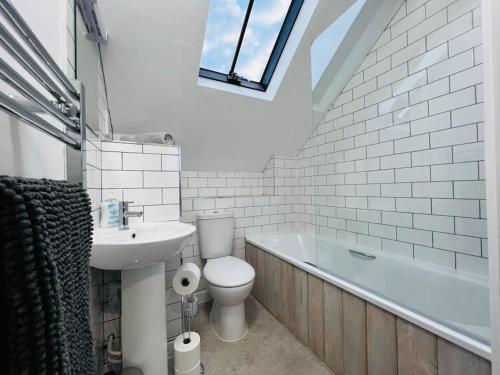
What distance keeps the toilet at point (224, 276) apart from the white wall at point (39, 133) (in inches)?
48.3

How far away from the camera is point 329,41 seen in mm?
1807

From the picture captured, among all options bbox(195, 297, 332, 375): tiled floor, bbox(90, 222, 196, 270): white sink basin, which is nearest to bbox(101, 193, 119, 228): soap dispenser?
bbox(90, 222, 196, 270): white sink basin

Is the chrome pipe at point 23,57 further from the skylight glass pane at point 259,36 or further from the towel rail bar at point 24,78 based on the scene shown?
→ the skylight glass pane at point 259,36

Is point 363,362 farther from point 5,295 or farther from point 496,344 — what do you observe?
point 5,295

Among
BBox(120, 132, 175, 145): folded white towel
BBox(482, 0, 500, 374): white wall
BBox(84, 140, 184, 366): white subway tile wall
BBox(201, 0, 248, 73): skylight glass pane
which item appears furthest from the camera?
BBox(201, 0, 248, 73): skylight glass pane

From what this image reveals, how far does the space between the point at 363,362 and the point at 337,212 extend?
126 centimetres

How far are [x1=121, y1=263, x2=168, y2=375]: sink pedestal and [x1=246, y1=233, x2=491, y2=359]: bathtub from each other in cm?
97

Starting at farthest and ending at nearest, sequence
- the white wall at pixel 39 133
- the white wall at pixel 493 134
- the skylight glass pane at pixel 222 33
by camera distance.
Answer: the skylight glass pane at pixel 222 33, the white wall at pixel 493 134, the white wall at pixel 39 133

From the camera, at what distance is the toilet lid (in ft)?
4.97

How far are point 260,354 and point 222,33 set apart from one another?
2.49 metres

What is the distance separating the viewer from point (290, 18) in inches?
69.3

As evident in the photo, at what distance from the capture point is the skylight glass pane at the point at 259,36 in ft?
5.65

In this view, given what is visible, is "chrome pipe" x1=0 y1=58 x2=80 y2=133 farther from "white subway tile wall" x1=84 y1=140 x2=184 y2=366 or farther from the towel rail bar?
"white subway tile wall" x1=84 y1=140 x2=184 y2=366

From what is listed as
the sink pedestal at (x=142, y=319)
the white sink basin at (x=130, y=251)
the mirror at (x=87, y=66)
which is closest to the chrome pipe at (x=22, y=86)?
the white sink basin at (x=130, y=251)
